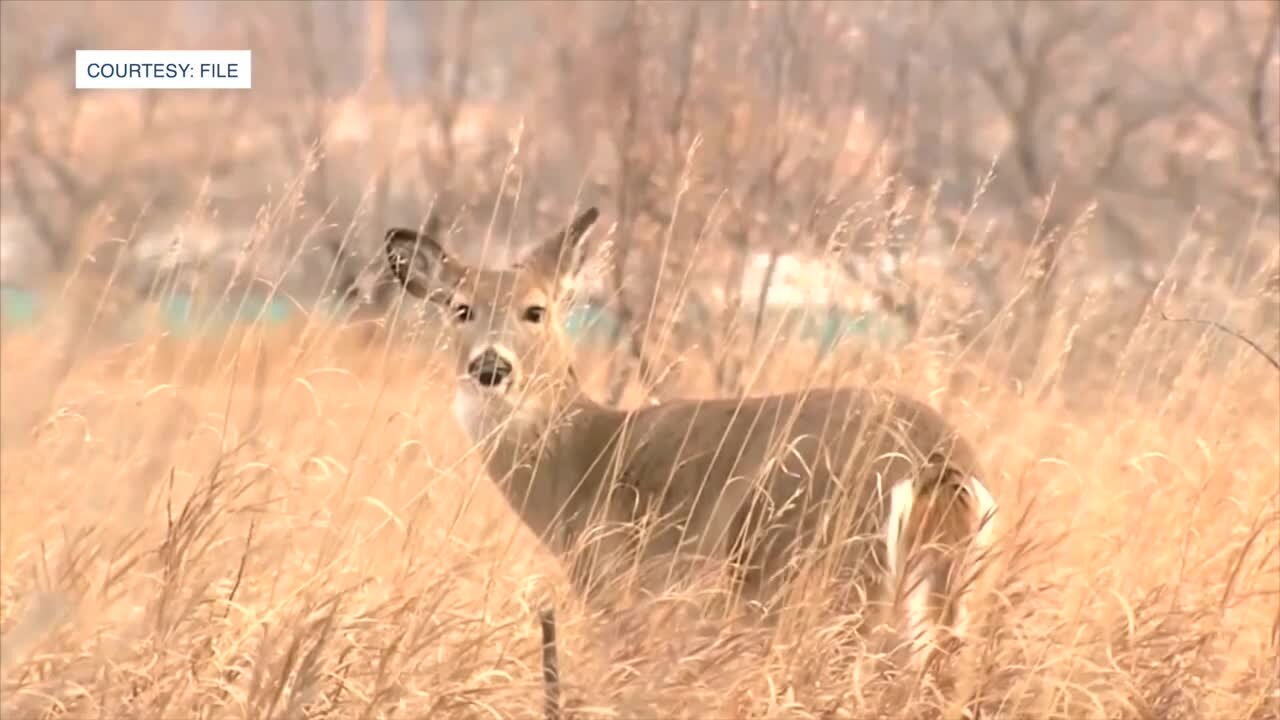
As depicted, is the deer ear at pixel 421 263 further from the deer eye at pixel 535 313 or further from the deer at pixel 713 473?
the deer eye at pixel 535 313

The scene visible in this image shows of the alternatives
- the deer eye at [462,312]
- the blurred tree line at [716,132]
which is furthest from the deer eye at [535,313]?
the blurred tree line at [716,132]

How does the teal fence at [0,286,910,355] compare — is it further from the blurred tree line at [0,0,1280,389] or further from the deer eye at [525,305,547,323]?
the blurred tree line at [0,0,1280,389]

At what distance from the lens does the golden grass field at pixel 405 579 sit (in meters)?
2.48

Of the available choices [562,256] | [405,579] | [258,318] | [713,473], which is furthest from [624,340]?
[405,579]

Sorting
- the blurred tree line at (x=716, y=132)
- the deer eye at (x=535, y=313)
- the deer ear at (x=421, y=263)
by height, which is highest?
the blurred tree line at (x=716, y=132)

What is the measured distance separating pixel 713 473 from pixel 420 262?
988 millimetres

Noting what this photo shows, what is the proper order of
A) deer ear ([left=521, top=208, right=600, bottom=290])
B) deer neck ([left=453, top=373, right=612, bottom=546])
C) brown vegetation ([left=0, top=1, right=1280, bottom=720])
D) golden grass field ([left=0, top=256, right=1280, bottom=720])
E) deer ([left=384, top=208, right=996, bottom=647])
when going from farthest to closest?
deer ear ([left=521, top=208, right=600, bottom=290]) < deer neck ([left=453, top=373, right=612, bottom=546]) < deer ([left=384, top=208, right=996, bottom=647]) < brown vegetation ([left=0, top=1, right=1280, bottom=720]) < golden grass field ([left=0, top=256, right=1280, bottom=720])

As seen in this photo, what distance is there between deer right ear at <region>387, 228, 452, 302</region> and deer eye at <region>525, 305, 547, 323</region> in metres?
0.21

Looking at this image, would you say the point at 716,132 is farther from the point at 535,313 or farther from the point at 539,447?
the point at 539,447

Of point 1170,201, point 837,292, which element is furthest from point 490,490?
point 1170,201

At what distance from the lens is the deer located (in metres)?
2.90

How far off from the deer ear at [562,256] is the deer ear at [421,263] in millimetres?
211

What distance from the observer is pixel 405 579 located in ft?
8.99

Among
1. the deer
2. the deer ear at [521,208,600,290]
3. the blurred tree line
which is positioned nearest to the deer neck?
the deer
